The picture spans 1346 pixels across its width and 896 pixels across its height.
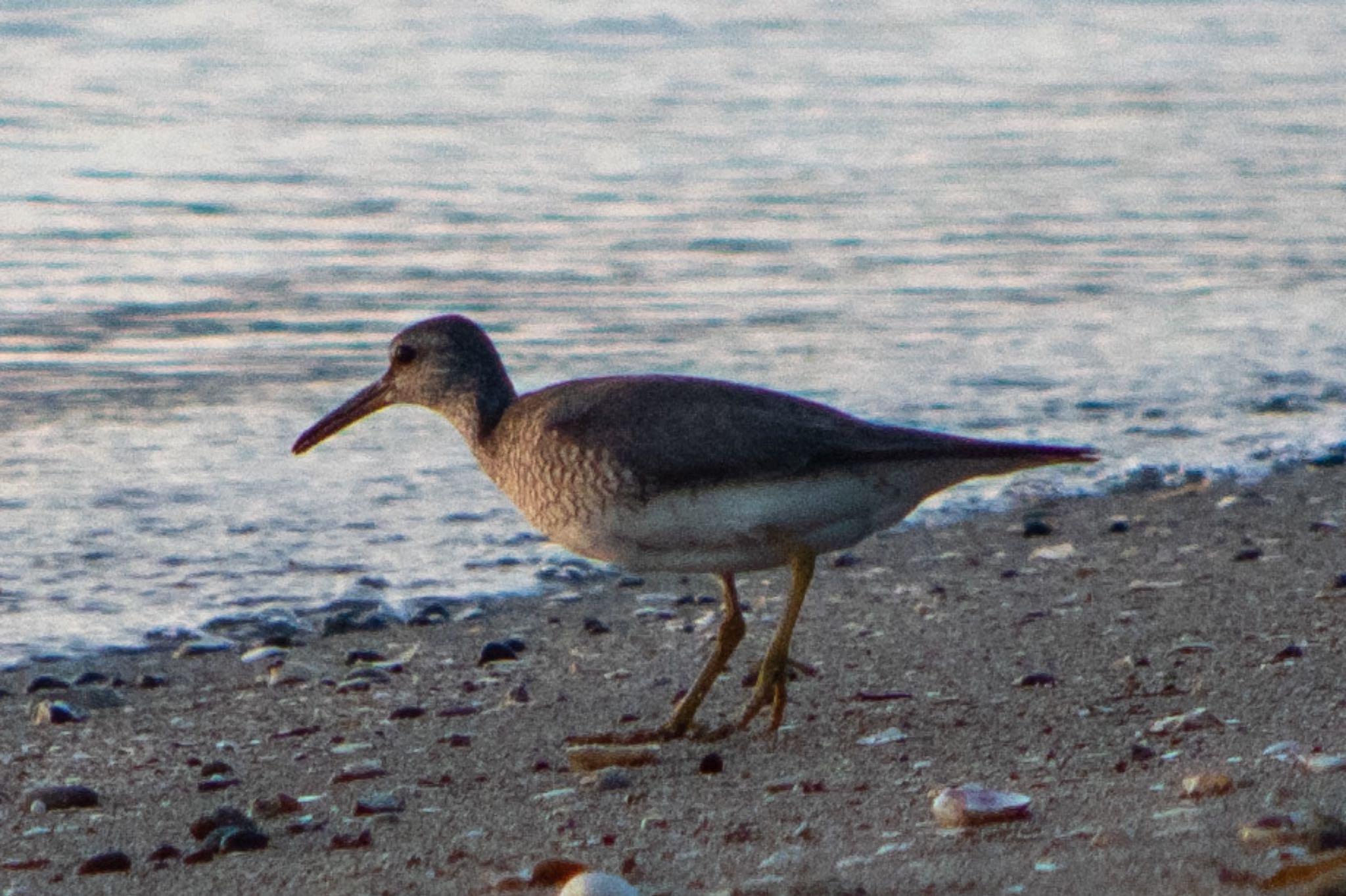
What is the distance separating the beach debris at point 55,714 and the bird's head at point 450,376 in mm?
1213

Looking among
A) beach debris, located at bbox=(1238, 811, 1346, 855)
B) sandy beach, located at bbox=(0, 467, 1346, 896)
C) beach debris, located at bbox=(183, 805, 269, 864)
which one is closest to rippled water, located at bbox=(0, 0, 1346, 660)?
sandy beach, located at bbox=(0, 467, 1346, 896)

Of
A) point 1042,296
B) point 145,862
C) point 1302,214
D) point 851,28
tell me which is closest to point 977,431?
point 1042,296

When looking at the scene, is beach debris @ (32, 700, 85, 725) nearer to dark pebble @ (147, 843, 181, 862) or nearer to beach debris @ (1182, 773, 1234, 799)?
dark pebble @ (147, 843, 181, 862)

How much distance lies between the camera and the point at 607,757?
174 inches

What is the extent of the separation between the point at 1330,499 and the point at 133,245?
7189 millimetres

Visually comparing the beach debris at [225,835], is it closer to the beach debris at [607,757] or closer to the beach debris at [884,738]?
the beach debris at [607,757]

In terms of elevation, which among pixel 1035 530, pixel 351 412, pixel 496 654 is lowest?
pixel 1035 530

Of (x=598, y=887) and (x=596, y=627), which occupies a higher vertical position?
(x=598, y=887)

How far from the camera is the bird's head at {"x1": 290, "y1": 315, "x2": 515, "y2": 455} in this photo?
5.36 m

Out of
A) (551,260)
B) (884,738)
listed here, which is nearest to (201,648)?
(884,738)

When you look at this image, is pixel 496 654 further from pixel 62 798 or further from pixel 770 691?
pixel 62 798

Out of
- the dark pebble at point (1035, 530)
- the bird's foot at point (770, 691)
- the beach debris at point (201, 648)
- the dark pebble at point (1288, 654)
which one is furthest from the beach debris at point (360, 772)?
the dark pebble at point (1035, 530)

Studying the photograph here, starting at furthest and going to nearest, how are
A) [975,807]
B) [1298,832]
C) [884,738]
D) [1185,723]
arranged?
[884,738], [1185,723], [975,807], [1298,832]

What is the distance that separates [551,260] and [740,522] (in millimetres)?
7129
